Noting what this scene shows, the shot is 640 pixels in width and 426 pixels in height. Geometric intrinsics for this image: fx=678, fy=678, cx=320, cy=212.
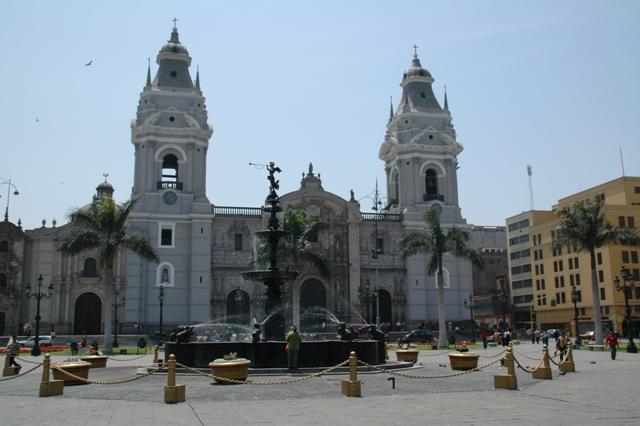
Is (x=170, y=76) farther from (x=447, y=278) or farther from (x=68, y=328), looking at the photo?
(x=447, y=278)

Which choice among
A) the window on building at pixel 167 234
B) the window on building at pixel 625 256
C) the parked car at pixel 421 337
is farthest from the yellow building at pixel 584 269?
the window on building at pixel 167 234

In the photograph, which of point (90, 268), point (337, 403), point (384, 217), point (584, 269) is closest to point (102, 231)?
point (90, 268)

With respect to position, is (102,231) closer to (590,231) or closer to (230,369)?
(230,369)

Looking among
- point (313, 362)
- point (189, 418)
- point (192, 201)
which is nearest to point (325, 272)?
point (192, 201)

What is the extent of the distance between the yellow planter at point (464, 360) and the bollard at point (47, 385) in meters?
13.2

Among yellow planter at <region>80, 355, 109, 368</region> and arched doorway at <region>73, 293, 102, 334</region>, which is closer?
yellow planter at <region>80, 355, 109, 368</region>

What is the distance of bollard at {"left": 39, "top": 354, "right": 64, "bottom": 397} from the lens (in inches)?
643

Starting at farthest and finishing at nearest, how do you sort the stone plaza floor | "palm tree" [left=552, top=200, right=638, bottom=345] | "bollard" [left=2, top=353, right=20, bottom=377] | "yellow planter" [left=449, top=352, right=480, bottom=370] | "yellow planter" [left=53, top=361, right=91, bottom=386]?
1. "palm tree" [left=552, top=200, right=638, bottom=345]
2. "yellow planter" [left=449, top=352, right=480, bottom=370]
3. "bollard" [left=2, top=353, right=20, bottom=377]
4. "yellow planter" [left=53, top=361, right=91, bottom=386]
5. the stone plaza floor

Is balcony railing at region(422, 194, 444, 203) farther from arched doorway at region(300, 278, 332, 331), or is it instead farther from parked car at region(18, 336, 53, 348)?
parked car at region(18, 336, 53, 348)

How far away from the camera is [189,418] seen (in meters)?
12.4

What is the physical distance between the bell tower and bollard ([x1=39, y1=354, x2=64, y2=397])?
3687cm

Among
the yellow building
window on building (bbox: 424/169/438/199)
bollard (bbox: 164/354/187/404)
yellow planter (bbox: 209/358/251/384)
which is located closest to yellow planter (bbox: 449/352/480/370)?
yellow planter (bbox: 209/358/251/384)

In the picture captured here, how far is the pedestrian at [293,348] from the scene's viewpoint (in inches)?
814

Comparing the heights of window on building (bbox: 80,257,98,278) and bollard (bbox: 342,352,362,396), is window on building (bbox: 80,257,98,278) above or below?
above
